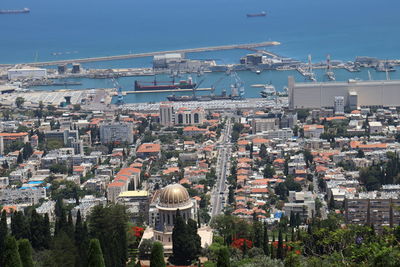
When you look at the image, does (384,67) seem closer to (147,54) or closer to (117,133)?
(147,54)

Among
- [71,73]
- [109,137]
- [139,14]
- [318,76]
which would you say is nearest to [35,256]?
[109,137]

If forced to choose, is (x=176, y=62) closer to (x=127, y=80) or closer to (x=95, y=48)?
(x=127, y=80)

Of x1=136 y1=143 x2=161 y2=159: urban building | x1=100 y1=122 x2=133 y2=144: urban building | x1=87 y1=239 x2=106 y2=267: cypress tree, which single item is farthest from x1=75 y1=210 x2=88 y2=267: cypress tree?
x1=100 y1=122 x2=133 y2=144: urban building

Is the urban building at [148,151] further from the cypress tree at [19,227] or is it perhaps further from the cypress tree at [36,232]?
the cypress tree at [36,232]

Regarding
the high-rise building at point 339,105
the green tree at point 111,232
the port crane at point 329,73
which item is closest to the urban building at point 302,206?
the green tree at point 111,232

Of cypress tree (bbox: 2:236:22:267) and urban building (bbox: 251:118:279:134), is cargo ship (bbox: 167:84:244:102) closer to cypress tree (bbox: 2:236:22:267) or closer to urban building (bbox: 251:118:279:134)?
urban building (bbox: 251:118:279:134)

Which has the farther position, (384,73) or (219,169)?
(384,73)
